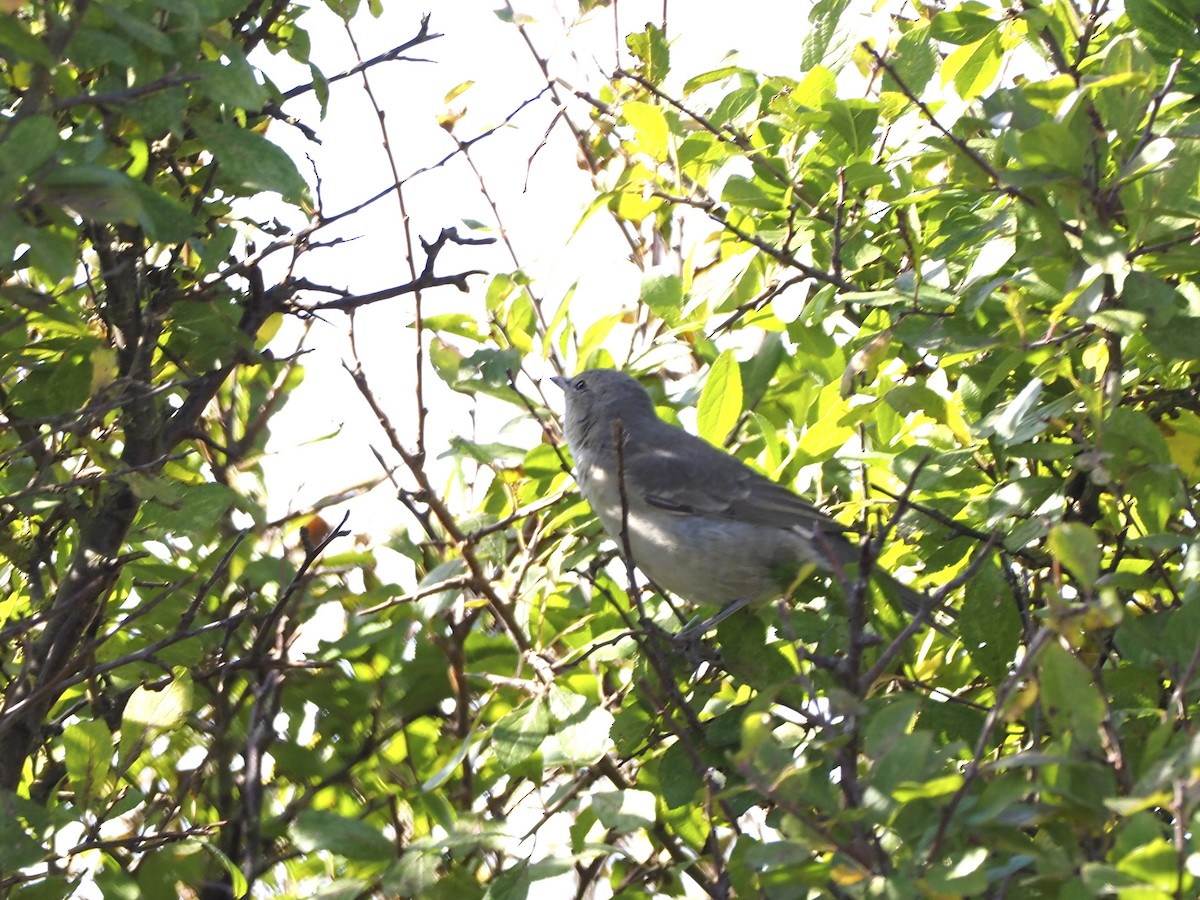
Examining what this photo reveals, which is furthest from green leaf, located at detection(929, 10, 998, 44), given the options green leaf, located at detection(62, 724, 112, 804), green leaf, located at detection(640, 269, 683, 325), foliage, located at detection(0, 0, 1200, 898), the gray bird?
green leaf, located at detection(62, 724, 112, 804)

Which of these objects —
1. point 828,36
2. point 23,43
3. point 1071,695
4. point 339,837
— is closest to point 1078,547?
point 1071,695

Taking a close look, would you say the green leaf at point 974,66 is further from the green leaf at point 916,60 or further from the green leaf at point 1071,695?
the green leaf at point 1071,695

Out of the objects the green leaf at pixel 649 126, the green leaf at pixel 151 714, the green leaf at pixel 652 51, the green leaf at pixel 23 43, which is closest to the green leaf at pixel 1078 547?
the green leaf at pixel 23 43

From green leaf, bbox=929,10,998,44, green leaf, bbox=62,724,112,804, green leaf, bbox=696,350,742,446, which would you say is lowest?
green leaf, bbox=62,724,112,804

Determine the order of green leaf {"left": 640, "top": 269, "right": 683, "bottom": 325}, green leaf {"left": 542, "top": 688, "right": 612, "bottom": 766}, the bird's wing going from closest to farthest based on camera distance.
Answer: green leaf {"left": 542, "top": 688, "right": 612, "bottom": 766}, green leaf {"left": 640, "top": 269, "right": 683, "bottom": 325}, the bird's wing

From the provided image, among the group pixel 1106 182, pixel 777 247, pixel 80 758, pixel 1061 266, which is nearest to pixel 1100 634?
pixel 1061 266

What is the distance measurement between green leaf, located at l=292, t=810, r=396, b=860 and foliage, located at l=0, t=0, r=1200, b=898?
0.02 metres

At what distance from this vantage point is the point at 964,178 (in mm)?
3283

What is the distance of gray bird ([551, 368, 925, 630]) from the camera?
479 cm

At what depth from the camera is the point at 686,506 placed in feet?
18.4

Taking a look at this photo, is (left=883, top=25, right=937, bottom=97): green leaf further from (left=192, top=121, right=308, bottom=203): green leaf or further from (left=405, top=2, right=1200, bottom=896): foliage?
(left=192, top=121, right=308, bottom=203): green leaf

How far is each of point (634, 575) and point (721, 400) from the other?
3.09 feet

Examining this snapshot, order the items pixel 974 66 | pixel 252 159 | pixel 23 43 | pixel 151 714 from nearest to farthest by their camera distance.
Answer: pixel 23 43 → pixel 252 159 → pixel 151 714 → pixel 974 66

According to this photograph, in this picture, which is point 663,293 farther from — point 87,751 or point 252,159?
point 87,751
